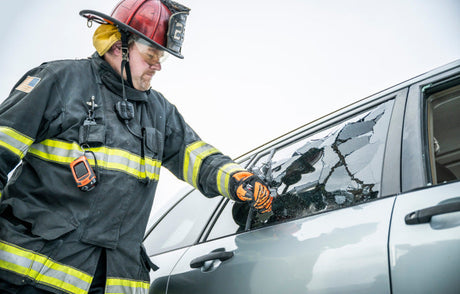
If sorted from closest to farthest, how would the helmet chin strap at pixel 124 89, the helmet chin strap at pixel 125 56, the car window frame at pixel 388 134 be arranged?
the car window frame at pixel 388 134, the helmet chin strap at pixel 124 89, the helmet chin strap at pixel 125 56

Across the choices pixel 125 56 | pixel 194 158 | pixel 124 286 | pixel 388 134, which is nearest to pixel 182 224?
pixel 194 158

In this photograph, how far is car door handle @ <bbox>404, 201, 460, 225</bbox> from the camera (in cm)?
114

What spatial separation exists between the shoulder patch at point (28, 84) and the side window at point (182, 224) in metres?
0.97

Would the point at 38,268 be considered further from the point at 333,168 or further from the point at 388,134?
the point at 388,134

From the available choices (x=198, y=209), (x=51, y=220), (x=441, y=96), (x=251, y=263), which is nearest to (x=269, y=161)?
(x=198, y=209)

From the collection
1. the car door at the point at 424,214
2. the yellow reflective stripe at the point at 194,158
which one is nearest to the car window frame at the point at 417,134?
the car door at the point at 424,214

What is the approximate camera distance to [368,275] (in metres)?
1.24

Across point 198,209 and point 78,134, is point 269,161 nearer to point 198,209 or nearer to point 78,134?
point 198,209

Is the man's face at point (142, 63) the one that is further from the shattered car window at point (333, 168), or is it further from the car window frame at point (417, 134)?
the car window frame at point (417, 134)

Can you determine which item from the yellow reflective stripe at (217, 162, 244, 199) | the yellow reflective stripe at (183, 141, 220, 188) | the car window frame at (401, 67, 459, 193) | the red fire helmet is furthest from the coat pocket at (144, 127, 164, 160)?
the car window frame at (401, 67, 459, 193)

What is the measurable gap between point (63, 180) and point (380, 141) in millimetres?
1173

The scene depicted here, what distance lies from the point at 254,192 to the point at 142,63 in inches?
32.3

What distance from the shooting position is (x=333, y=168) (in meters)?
1.71

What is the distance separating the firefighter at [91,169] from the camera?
169 centimetres
